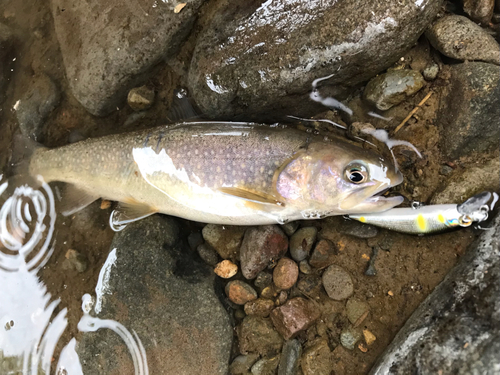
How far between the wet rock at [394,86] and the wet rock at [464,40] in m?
0.30

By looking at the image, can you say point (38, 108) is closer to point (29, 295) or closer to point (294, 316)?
point (29, 295)

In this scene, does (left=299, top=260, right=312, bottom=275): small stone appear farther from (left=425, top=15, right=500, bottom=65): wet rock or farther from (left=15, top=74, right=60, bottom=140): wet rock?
(left=15, top=74, right=60, bottom=140): wet rock

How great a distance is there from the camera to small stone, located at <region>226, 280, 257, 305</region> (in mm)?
3238

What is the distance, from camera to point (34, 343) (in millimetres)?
3488

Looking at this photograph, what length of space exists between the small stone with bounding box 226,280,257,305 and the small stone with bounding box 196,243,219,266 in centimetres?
28

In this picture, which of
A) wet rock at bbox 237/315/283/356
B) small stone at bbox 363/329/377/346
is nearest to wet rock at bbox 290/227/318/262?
wet rock at bbox 237/315/283/356

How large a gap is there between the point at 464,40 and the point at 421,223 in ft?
5.04

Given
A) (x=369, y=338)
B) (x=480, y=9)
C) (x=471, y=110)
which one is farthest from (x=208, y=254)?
(x=480, y=9)

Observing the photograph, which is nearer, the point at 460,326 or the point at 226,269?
the point at 460,326

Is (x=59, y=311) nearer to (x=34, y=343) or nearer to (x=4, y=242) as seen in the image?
(x=34, y=343)

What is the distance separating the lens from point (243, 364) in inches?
125

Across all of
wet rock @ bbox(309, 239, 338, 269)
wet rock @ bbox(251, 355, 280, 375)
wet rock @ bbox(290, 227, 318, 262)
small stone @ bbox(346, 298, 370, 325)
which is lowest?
wet rock @ bbox(251, 355, 280, 375)

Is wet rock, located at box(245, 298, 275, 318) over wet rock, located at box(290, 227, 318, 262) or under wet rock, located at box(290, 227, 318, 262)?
under

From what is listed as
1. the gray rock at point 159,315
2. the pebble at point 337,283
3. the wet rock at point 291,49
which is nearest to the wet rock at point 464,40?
the wet rock at point 291,49
